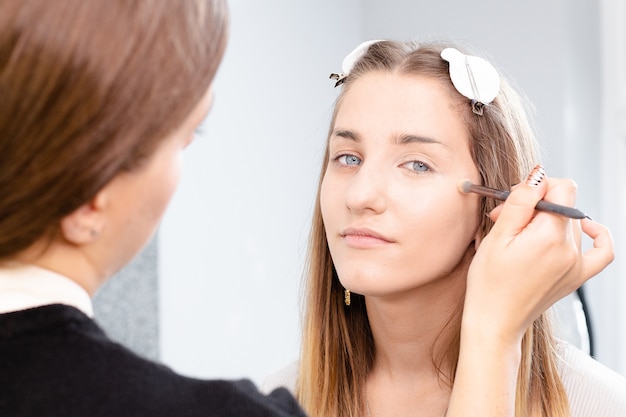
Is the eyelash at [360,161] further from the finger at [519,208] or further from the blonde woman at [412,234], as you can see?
the finger at [519,208]

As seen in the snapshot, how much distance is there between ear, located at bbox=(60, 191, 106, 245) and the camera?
1.74 feet

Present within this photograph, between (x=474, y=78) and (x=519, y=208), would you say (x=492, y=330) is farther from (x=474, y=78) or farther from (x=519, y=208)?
(x=474, y=78)

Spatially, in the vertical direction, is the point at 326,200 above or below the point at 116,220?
below

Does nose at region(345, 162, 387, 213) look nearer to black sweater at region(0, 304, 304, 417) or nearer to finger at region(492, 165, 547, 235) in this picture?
finger at region(492, 165, 547, 235)

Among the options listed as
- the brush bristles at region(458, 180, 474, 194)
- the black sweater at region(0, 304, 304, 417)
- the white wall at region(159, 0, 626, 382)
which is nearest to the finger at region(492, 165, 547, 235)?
Result: the brush bristles at region(458, 180, 474, 194)

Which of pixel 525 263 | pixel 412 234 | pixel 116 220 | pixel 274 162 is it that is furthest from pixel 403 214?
pixel 274 162

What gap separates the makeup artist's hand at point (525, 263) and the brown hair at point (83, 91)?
45 centimetres

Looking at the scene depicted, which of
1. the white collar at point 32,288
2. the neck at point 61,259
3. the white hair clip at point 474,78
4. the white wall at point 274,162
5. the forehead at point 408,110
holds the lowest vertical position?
the white wall at point 274,162

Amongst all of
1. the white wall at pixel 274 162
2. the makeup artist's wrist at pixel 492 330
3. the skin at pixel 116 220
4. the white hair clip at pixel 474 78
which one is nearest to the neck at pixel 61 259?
the skin at pixel 116 220

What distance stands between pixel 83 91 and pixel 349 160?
0.69 metres

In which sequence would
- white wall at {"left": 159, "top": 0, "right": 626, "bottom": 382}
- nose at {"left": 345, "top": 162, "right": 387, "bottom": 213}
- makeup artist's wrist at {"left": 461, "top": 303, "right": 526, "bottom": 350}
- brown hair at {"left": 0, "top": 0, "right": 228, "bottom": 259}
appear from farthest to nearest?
white wall at {"left": 159, "top": 0, "right": 626, "bottom": 382} → nose at {"left": 345, "top": 162, "right": 387, "bottom": 213} → makeup artist's wrist at {"left": 461, "top": 303, "right": 526, "bottom": 350} → brown hair at {"left": 0, "top": 0, "right": 228, "bottom": 259}

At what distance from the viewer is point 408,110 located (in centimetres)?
110

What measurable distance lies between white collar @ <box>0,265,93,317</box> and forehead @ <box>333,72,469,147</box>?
624 mm

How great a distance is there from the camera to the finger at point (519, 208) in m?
0.90
